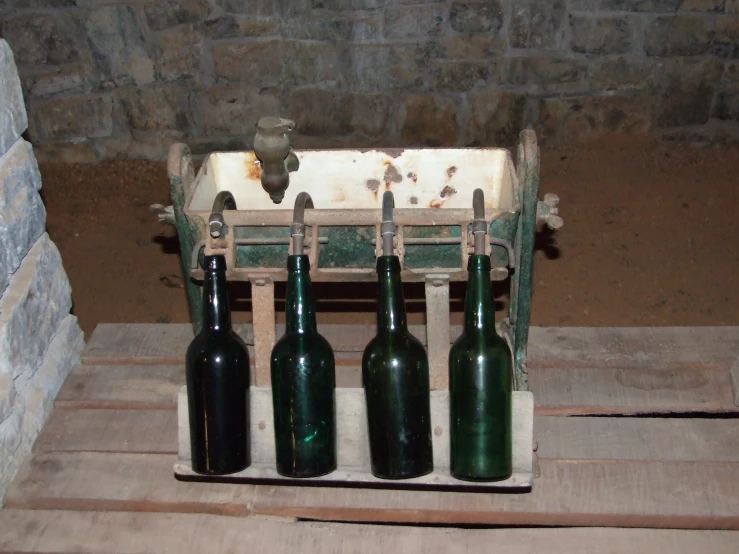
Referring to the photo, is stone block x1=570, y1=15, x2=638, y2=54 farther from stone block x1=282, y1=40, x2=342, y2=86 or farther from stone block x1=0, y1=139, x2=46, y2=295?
stone block x1=0, y1=139, x2=46, y2=295

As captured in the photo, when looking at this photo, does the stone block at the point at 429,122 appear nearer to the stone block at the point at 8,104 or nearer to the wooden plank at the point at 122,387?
the wooden plank at the point at 122,387

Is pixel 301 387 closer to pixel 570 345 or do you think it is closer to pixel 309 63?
pixel 570 345

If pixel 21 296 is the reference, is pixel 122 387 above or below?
below

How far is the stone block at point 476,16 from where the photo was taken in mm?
3951

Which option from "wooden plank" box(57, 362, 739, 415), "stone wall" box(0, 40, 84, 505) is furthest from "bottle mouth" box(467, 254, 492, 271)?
"stone wall" box(0, 40, 84, 505)

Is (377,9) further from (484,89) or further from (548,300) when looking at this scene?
(548,300)

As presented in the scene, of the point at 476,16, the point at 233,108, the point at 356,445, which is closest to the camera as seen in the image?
the point at 356,445

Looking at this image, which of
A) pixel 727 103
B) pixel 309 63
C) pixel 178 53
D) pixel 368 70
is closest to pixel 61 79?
pixel 178 53

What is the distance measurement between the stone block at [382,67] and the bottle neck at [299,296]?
223 cm

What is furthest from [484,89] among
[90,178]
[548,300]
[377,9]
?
[90,178]

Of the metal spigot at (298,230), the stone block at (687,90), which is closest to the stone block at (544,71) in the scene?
the stone block at (687,90)

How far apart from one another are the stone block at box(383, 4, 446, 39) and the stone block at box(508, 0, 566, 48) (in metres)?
0.32

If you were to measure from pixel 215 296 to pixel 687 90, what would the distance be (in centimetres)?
290

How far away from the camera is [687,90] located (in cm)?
420
